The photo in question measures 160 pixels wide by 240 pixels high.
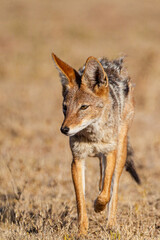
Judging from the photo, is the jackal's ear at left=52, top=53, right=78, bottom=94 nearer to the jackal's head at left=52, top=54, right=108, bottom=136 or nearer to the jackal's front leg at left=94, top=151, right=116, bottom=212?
the jackal's head at left=52, top=54, right=108, bottom=136

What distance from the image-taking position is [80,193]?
4.52 m

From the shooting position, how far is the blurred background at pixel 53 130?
194 inches

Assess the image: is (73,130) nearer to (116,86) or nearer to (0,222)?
(116,86)

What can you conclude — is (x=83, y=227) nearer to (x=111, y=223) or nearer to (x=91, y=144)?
(x=111, y=223)

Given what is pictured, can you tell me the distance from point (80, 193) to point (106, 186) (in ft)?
1.09

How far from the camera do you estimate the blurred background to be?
4930 millimetres

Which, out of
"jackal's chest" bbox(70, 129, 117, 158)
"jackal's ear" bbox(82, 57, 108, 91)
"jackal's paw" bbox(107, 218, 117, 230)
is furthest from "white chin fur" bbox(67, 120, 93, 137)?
"jackal's paw" bbox(107, 218, 117, 230)

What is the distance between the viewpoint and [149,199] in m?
5.98

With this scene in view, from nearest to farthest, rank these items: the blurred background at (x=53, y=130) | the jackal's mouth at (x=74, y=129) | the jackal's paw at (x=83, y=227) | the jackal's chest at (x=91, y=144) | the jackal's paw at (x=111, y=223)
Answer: the jackal's mouth at (x=74, y=129)
the jackal's paw at (x=83, y=227)
the jackal's chest at (x=91, y=144)
the jackal's paw at (x=111, y=223)
the blurred background at (x=53, y=130)

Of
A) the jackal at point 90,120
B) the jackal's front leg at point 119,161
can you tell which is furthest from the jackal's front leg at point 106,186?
the jackal's front leg at point 119,161

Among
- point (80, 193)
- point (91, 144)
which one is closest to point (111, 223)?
point (80, 193)

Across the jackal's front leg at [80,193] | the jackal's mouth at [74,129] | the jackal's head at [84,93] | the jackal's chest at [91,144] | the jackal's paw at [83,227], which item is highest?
the jackal's head at [84,93]

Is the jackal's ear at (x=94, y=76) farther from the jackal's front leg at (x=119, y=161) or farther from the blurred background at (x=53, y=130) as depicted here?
the blurred background at (x=53, y=130)

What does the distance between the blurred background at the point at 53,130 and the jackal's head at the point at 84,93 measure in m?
1.27
